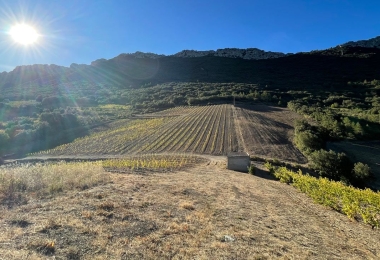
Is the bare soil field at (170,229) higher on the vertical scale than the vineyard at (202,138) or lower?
higher

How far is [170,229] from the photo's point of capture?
9.10 meters

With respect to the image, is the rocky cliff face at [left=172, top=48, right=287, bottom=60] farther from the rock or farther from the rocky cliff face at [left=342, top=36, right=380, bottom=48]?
the rock

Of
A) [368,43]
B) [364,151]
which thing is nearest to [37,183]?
[364,151]

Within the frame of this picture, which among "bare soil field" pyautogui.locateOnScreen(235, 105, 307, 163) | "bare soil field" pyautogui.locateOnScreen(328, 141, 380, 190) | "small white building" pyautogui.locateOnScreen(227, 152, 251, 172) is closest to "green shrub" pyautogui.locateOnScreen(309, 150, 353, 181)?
"bare soil field" pyautogui.locateOnScreen(235, 105, 307, 163)

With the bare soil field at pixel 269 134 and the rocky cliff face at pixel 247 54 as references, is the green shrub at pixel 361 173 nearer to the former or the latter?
the bare soil field at pixel 269 134

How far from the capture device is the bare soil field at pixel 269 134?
39.8 meters

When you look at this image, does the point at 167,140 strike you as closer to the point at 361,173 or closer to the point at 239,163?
the point at 239,163

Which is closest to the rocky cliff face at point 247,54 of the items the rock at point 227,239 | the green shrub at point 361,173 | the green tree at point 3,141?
the green tree at point 3,141

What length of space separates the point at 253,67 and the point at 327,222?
154m

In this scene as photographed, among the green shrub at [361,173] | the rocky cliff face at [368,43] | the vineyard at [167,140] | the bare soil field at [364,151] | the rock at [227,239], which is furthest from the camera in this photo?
the rocky cliff face at [368,43]

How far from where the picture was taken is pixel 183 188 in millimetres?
16188

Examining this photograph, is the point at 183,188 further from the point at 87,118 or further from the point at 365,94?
the point at 365,94

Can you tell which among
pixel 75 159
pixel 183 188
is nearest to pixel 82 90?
pixel 75 159

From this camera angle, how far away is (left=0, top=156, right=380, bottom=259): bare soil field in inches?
285
